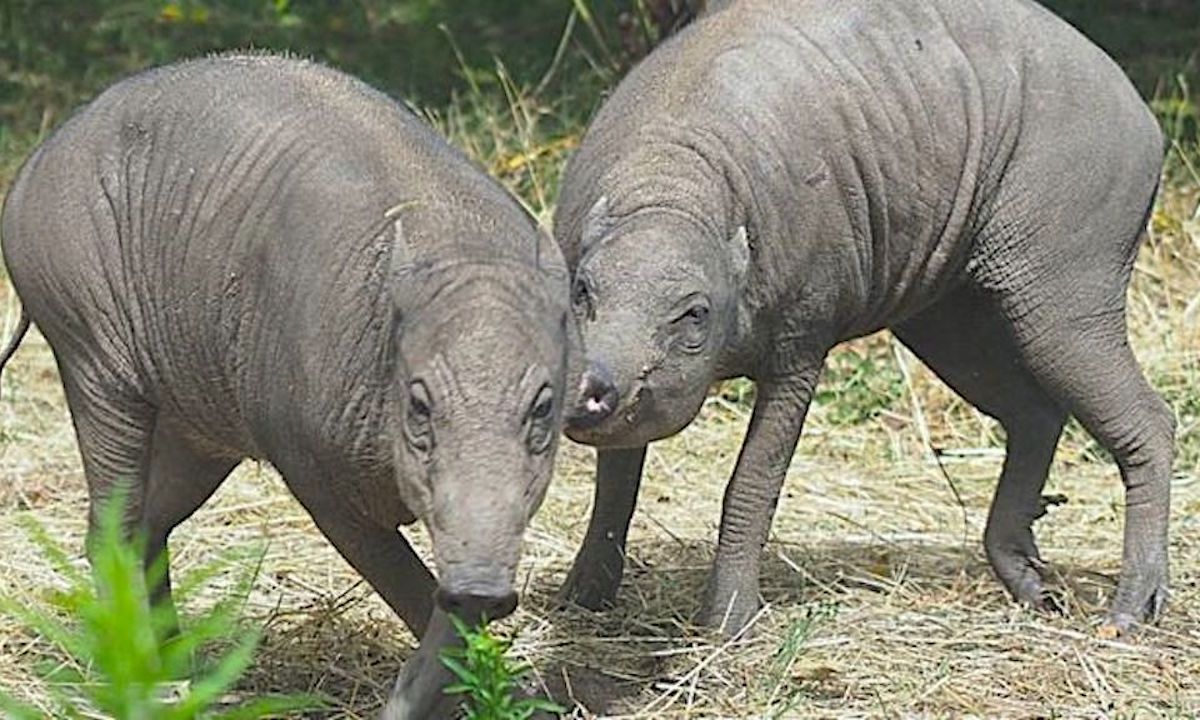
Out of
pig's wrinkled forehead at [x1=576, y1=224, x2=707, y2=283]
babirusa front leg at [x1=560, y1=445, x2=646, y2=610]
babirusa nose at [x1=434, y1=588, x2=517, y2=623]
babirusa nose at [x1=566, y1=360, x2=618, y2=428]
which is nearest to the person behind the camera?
babirusa nose at [x1=434, y1=588, x2=517, y2=623]

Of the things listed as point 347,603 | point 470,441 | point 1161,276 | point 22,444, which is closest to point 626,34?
point 1161,276

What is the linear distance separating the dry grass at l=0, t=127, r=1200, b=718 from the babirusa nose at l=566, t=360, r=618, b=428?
676mm

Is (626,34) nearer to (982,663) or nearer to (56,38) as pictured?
(56,38)

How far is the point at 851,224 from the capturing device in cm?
482

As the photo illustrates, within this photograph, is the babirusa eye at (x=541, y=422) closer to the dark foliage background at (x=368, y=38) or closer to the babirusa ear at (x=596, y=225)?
the babirusa ear at (x=596, y=225)

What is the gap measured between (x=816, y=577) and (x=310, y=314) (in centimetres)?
203

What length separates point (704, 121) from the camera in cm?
471

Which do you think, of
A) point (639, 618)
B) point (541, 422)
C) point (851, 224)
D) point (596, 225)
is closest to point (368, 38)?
point (639, 618)

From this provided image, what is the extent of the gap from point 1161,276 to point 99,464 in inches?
180

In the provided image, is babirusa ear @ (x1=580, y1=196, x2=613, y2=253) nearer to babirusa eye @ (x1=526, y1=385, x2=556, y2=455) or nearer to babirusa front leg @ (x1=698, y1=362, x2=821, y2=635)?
babirusa front leg @ (x1=698, y1=362, x2=821, y2=635)

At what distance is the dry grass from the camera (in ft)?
15.2

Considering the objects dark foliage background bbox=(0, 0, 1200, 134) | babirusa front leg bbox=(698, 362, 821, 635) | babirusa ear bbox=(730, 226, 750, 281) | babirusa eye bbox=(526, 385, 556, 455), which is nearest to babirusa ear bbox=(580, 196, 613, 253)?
babirusa ear bbox=(730, 226, 750, 281)

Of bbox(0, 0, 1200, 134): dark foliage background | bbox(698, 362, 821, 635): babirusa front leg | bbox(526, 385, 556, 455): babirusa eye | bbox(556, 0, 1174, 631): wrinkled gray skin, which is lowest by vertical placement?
bbox(0, 0, 1200, 134): dark foliage background

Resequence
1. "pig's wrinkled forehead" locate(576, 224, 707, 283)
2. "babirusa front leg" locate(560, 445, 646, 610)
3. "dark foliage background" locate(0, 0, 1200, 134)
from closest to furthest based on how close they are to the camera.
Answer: "pig's wrinkled forehead" locate(576, 224, 707, 283) < "babirusa front leg" locate(560, 445, 646, 610) < "dark foliage background" locate(0, 0, 1200, 134)
